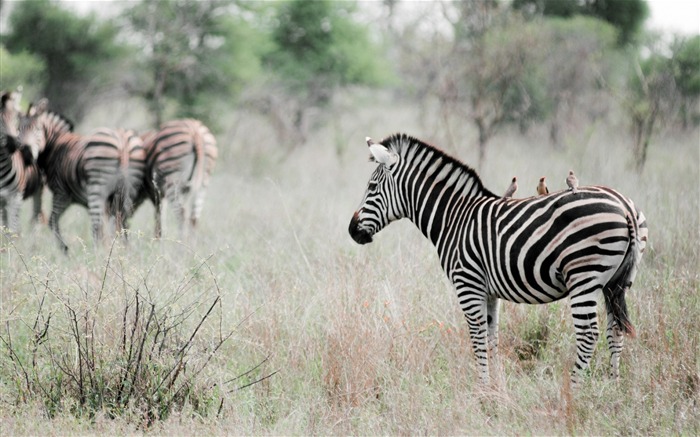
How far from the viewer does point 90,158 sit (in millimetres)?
8734

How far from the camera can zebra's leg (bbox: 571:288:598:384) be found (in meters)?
4.15

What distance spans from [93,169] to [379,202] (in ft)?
16.1

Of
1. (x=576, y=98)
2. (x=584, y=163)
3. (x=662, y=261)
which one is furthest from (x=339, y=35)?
(x=662, y=261)

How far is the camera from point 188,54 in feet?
51.1

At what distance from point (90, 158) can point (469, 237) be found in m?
5.79

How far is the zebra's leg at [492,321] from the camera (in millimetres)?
4762

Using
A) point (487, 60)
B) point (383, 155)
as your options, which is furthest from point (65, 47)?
point (383, 155)

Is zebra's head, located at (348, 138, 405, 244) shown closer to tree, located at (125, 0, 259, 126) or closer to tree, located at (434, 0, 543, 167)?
tree, located at (434, 0, 543, 167)

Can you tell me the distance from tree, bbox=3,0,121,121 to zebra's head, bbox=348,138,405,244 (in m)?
12.5

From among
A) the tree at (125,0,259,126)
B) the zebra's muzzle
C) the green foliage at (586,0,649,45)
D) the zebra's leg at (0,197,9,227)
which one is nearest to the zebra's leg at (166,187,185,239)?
the zebra's leg at (0,197,9,227)

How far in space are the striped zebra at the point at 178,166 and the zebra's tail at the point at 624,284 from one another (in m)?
5.75

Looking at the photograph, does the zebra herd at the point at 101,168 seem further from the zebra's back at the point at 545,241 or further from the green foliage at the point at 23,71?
the zebra's back at the point at 545,241

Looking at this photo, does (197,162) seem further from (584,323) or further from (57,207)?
(584,323)

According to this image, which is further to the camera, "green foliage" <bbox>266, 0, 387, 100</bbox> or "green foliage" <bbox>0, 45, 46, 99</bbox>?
"green foliage" <bbox>266, 0, 387, 100</bbox>
